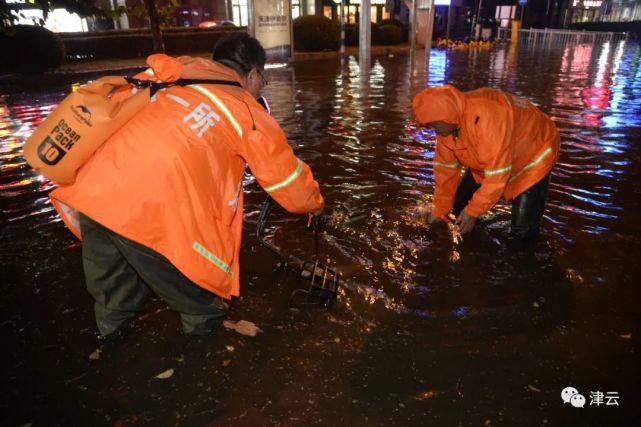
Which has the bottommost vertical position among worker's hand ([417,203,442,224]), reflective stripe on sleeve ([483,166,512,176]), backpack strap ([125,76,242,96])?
worker's hand ([417,203,442,224])

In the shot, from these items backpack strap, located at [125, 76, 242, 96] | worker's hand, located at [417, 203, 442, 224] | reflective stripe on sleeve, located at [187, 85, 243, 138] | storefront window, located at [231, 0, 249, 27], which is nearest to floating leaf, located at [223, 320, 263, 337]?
reflective stripe on sleeve, located at [187, 85, 243, 138]

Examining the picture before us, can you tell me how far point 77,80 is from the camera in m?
14.1

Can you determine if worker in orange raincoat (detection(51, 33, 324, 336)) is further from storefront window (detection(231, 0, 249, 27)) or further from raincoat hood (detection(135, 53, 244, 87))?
storefront window (detection(231, 0, 249, 27))

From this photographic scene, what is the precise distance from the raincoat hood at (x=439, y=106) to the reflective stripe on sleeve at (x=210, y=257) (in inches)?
64.2

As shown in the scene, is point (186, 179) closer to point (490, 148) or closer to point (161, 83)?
point (161, 83)

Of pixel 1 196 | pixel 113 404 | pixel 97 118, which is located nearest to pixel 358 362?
pixel 113 404

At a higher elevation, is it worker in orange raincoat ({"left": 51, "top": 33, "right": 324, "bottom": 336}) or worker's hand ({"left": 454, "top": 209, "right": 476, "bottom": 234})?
worker in orange raincoat ({"left": 51, "top": 33, "right": 324, "bottom": 336})

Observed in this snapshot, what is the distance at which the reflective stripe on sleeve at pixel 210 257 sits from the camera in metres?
2.28

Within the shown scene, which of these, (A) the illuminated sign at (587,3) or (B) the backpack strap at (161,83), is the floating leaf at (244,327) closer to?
(B) the backpack strap at (161,83)

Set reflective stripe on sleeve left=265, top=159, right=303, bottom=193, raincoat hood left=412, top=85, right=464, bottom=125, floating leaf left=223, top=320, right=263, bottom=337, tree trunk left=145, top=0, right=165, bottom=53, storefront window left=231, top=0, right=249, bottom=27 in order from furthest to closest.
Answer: storefront window left=231, top=0, right=249, bottom=27, tree trunk left=145, top=0, right=165, bottom=53, raincoat hood left=412, top=85, right=464, bottom=125, floating leaf left=223, top=320, right=263, bottom=337, reflective stripe on sleeve left=265, top=159, right=303, bottom=193

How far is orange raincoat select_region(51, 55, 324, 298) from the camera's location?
2154 mm

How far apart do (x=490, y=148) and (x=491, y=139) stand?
6 cm
